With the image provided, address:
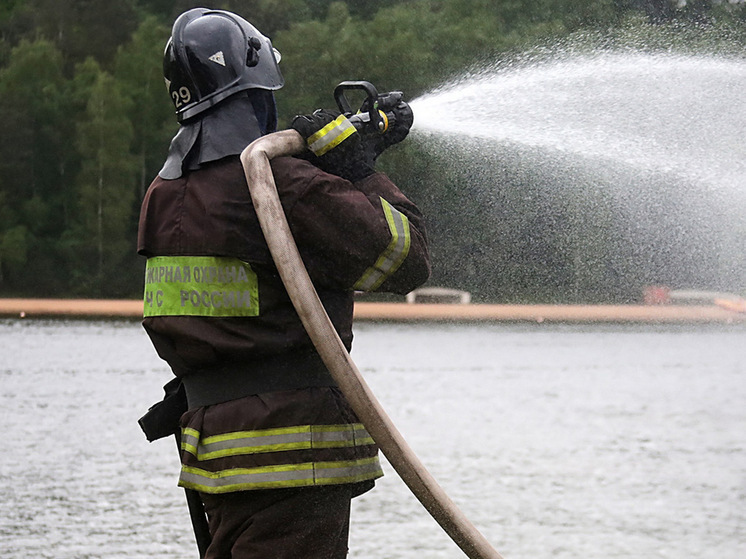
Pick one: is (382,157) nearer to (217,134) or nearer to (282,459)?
(217,134)

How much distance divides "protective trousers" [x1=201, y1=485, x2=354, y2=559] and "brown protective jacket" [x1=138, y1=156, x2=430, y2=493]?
0.04 m

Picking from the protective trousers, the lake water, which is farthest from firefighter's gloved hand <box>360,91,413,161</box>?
the lake water

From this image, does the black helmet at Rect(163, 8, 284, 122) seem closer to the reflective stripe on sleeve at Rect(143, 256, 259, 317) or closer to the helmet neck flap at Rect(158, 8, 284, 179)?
the helmet neck flap at Rect(158, 8, 284, 179)

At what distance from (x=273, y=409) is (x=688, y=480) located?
13.9ft

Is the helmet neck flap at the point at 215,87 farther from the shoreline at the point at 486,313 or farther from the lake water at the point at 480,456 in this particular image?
the shoreline at the point at 486,313

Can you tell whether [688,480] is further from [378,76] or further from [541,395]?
[378,76]

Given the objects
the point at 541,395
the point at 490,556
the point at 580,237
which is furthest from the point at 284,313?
the point at 580,237

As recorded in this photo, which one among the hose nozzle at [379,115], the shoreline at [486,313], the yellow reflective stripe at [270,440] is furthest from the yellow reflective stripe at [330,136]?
the shoreline at [486,313]

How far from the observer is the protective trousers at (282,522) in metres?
2.60

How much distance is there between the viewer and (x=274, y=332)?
2668 mm

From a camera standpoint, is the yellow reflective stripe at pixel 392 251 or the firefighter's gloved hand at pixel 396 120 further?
the firefighter's gloved hand at pixel 396 120

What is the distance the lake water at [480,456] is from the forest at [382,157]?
9.92 metres

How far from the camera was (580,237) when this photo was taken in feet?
103

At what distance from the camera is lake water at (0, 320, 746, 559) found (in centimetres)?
→ 504
